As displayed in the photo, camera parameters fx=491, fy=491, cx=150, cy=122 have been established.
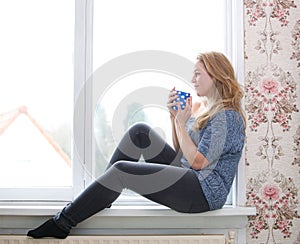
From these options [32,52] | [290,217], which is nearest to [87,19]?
[32,52]

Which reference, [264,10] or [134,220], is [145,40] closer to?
[264,10]

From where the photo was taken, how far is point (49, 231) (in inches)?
74.3

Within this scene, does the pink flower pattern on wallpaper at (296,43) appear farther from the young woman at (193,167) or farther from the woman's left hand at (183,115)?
the woman's left hand at (183,115)

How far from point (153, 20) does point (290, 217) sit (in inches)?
42.4

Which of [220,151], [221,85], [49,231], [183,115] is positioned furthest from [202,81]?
[49,231]

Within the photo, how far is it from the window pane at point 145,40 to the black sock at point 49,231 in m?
0.40

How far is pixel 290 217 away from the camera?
2.13 meters

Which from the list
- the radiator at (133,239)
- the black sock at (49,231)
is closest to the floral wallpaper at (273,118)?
the radiator at (133,239)

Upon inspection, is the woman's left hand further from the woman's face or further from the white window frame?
the white window frame

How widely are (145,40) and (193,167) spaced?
681 mm

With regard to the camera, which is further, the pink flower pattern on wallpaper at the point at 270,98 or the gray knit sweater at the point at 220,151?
the pink flower pattern on wallpaper at the point at 270,98

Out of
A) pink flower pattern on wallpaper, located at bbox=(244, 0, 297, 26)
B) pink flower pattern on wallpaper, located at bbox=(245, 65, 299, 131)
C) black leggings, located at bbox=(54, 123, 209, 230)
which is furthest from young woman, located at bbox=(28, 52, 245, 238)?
pink flower pattern on wallpaper, located at bbox=(244, 0, 297, 26)

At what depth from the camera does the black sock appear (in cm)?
189

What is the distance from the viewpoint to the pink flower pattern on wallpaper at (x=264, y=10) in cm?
219
